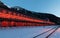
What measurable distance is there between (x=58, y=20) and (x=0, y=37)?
4932 cm

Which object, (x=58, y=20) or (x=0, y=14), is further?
(x=58, y=20)

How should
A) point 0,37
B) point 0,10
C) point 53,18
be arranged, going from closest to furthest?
point 0,37 → point 0,10 → point 53,18

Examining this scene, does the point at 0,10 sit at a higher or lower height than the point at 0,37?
higher

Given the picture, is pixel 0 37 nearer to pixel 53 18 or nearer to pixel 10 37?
pixel 10 37

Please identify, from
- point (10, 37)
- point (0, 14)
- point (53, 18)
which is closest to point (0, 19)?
point (0, 14)

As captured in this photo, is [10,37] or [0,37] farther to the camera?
[10,37]

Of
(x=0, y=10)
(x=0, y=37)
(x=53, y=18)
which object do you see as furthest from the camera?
(x=53, y=18)

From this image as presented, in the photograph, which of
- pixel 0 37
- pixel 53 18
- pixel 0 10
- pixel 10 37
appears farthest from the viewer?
pixel 53 18

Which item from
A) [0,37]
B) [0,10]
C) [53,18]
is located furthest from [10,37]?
[53,18]

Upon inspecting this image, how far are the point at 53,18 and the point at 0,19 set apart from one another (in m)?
44.5

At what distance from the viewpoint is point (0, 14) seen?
7.89 meters

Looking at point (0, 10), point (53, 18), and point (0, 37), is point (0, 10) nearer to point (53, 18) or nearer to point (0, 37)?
point (0, 37)

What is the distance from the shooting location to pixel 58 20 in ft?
172

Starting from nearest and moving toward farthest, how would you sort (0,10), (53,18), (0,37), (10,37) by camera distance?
(0,37)
(10,37)
(0,10)
(53,18)
